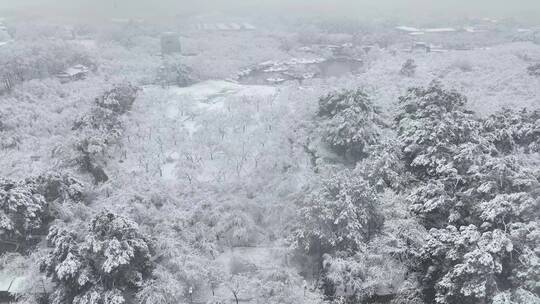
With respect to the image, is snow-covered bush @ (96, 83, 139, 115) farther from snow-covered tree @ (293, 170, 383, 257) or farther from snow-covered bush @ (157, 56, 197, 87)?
snow-covered tree @ (293, 170, 383, 257)

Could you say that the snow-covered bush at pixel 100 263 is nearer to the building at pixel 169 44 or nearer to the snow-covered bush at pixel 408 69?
the snow-covered bush at pixel 408 69

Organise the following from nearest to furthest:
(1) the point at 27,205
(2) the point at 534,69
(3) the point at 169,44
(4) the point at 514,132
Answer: (1) the point at 27,205 < (4) the point at 514,132 < (2) the point at 534,69 < (3) the point at 169,44

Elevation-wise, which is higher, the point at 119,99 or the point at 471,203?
the point at 471,203

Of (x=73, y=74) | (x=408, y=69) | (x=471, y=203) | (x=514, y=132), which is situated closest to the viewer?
(x=471, y=203)

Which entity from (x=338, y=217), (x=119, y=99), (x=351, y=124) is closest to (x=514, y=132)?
(x=351, y=124)

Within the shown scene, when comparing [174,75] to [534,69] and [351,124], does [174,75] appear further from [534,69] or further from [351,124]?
[534,69]

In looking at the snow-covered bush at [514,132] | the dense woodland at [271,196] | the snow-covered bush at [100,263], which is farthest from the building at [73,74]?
the snow-covered bush at [514,132]
